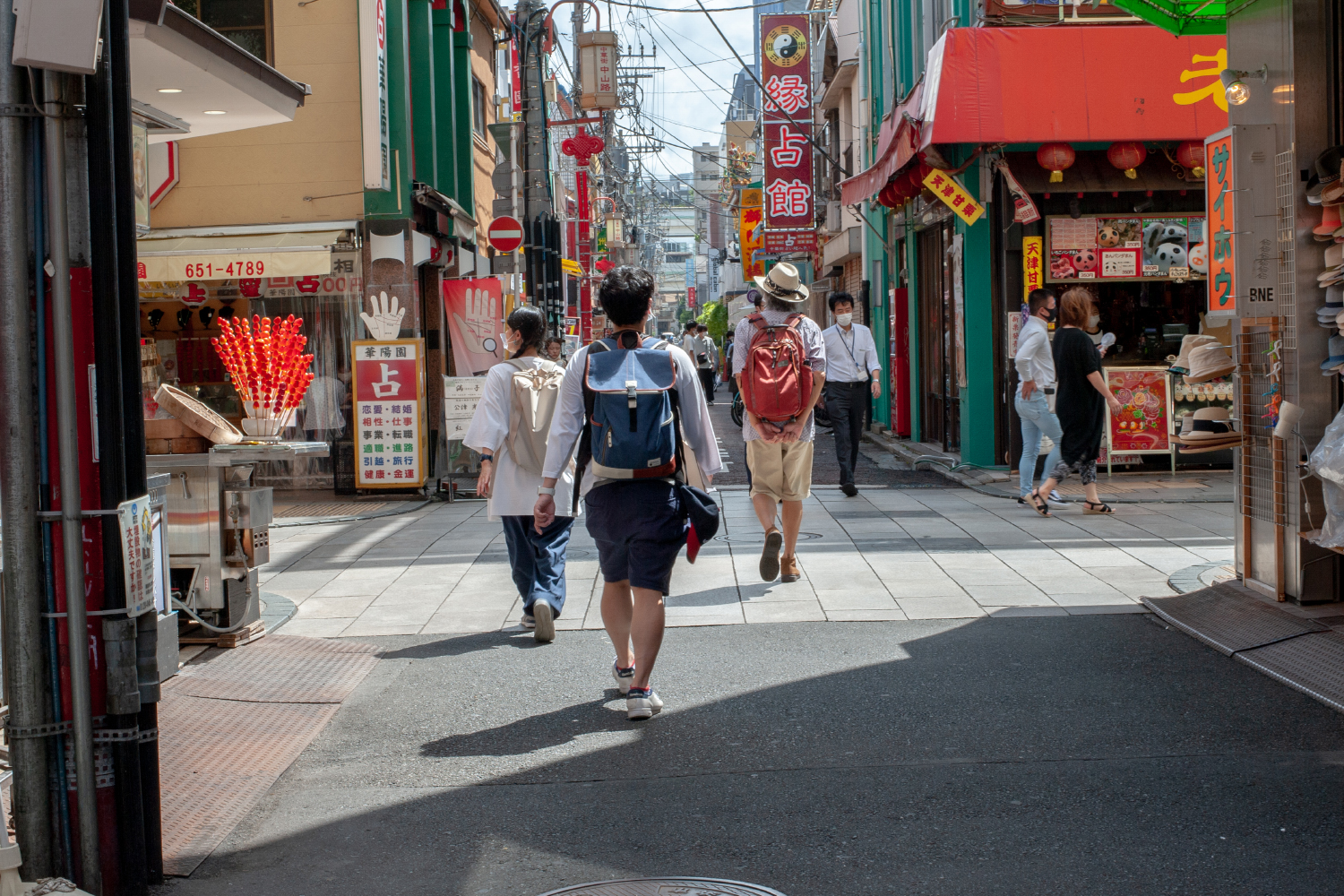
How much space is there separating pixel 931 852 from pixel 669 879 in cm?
77

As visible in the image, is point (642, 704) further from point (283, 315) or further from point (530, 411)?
point (283, 315)

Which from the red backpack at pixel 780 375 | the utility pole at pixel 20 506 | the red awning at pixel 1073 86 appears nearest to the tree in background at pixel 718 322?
the red awning at pixel 1073 86

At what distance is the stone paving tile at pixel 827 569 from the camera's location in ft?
22.6

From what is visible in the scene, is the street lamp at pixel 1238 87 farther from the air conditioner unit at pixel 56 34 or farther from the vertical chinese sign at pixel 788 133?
the vertical chinese sign at pixel 788 133

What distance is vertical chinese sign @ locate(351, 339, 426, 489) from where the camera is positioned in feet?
41.1

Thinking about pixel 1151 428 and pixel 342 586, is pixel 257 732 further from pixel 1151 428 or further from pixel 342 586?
pixel 1151 428

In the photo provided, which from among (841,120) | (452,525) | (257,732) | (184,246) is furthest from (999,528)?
(841,120)

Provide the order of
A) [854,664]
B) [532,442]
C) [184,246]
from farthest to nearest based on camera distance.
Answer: [184,246], [532,442], [854,664]

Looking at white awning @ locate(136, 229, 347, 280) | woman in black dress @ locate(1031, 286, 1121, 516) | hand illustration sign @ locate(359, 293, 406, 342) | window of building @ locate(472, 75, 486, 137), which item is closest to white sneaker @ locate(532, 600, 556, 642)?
woman in black dress @ locate(1031, 286, 1121, 516)

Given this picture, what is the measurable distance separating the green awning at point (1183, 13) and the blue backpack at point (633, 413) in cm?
443

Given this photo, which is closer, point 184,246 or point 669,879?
point 669,879

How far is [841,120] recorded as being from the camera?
88.1ft

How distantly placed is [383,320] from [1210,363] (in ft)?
27.7

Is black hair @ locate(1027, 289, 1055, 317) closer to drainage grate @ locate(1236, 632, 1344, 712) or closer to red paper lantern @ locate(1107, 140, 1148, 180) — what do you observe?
red paper lantern @ locate(1107, 140, 1148, 180)
